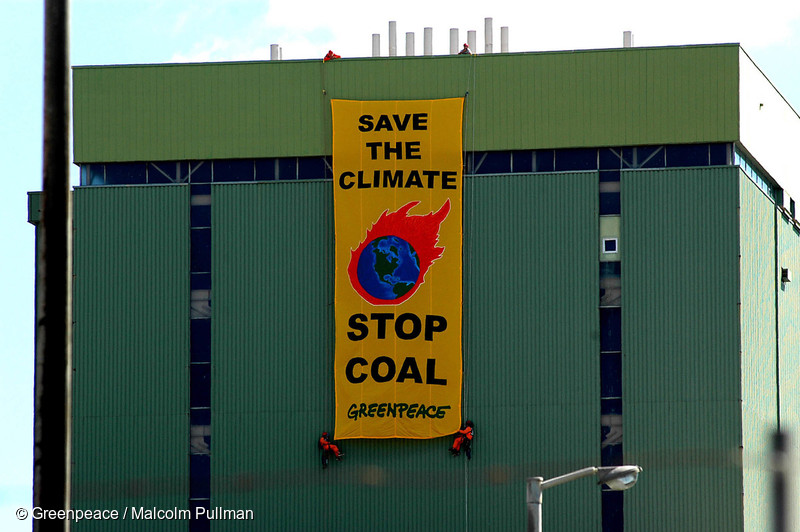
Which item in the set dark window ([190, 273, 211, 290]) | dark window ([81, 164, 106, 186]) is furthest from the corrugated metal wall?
dark window ([81, 164, 106, 186])

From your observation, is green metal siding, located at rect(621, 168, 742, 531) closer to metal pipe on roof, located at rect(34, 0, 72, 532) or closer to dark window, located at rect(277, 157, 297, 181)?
dark window, located at rect(277, 157, 297, 181)

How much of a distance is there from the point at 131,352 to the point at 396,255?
12.7m

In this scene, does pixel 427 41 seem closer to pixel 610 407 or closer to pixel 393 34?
pixel 393 34

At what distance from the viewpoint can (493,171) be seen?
6341 centimetres

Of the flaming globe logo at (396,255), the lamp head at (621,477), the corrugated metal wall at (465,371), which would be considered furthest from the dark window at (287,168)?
the lamp head at (621,477)

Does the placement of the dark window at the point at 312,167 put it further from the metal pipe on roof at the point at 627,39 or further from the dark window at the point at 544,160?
the metal pipe on roof at the point at 627,39

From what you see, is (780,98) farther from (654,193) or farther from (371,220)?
(371,220)

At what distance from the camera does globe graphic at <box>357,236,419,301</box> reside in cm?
6250

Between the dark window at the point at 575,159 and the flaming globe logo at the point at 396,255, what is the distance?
525 centimetres

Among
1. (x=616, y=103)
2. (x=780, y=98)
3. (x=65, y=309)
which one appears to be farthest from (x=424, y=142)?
(x=65, y=309)

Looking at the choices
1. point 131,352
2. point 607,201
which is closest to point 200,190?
point 131,352

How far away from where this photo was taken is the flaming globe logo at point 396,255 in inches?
2462

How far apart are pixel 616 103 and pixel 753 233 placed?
8729mm

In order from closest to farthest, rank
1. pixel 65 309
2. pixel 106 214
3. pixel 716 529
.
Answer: pixel 65 309 < pixel 716 529 < pixel 106 214
